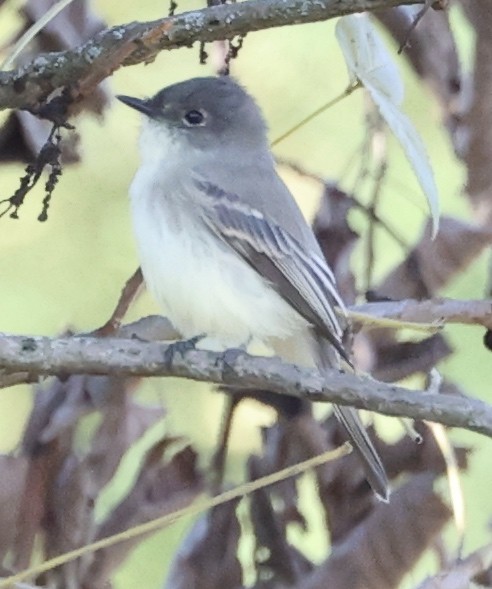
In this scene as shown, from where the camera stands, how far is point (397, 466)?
181cm

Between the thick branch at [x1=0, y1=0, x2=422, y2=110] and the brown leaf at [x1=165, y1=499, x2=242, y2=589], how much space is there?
0.61m

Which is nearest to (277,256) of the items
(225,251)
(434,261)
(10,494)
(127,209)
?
(225,251)

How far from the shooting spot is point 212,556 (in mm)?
1683

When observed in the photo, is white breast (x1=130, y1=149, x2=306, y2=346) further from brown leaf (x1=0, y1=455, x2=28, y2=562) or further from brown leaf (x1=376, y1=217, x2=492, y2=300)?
brown leaf (x1=0, y1=455, x2=28, y2=562)

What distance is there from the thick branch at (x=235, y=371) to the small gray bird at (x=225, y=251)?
0.39 metres

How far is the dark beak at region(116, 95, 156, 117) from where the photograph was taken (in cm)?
197

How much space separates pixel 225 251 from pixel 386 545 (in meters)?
0.50

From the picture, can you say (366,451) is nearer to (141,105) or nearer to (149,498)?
(149,498)

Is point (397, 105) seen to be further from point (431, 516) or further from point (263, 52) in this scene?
point (263, 52)

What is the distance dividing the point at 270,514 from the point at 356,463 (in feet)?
0.45

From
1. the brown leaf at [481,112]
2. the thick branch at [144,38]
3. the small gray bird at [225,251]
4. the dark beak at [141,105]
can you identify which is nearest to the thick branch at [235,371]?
the thick branch at [144,38]

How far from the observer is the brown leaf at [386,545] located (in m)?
1.62

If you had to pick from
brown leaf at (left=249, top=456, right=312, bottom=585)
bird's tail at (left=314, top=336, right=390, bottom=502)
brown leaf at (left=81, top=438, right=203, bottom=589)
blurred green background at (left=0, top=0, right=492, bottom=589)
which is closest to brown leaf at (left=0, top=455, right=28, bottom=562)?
brown leaf at (left=81, top=438, right=203, bottom=589)

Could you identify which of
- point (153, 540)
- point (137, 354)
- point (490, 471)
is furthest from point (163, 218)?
point (490, 471)
